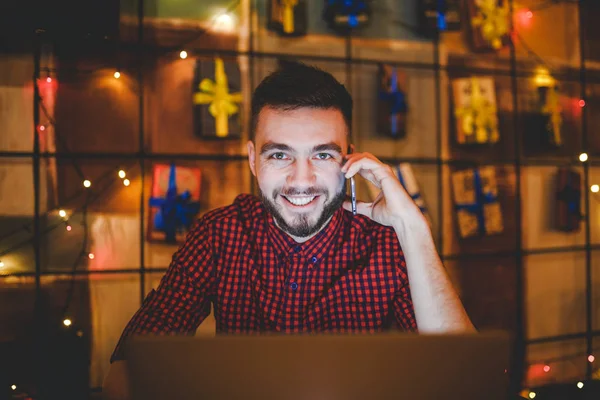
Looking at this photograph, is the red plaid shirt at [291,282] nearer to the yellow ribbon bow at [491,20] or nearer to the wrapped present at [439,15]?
the wrapped present at [439,15]

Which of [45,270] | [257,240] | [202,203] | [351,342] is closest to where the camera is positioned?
[351,342]

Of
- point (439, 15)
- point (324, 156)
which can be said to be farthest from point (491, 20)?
point (324, 156)

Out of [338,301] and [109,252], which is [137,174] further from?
[338,301]

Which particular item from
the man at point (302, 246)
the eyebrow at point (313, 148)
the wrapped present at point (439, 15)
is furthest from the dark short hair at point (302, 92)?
the wrapped present at point (439, 15)

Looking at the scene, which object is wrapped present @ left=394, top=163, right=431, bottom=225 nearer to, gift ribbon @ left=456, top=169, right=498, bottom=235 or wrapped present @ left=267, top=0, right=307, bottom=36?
gift ribbon @ left=456, top=169, right=498, bottom=235

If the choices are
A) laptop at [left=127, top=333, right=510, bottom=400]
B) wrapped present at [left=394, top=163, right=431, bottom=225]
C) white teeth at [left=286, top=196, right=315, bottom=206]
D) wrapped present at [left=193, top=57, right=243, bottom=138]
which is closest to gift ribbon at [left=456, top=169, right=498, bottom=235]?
wrapped present at [left=394, top=163, right=431, bottom=225]

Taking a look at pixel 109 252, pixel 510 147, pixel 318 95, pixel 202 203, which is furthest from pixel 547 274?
pixel 109 252

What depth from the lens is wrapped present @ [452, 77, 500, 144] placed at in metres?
3.17

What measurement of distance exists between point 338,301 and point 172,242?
145cm

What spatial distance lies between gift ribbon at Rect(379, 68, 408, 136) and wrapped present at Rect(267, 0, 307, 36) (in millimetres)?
651

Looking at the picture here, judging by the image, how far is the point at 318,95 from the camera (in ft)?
5.08

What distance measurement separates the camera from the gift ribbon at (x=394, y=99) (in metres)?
2.96

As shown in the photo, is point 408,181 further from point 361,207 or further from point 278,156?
point 278,156

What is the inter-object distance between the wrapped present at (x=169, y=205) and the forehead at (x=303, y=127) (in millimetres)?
1264
